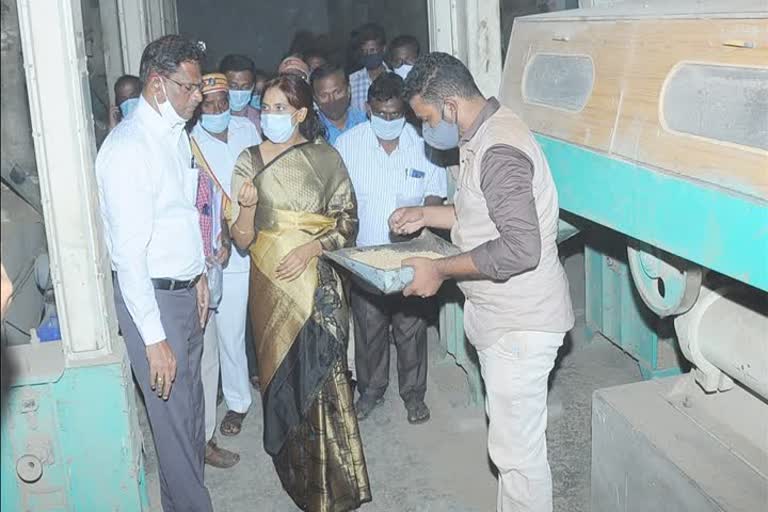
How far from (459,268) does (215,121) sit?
6.25 ft

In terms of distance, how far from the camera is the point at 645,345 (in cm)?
489

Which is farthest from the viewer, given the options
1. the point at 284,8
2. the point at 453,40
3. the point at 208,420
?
the point at 284,8

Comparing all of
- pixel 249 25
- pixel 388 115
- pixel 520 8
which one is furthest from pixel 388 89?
pixel 249 25

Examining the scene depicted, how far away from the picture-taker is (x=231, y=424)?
15.1 feet

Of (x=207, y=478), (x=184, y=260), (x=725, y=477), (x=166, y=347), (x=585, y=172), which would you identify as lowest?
(x=207, y=478)

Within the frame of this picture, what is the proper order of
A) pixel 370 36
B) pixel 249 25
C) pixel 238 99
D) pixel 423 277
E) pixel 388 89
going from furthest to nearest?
pixel 249 25 < pixel 370 36 < pixel 238 99 < pixel 388 89 < pixel 423 277

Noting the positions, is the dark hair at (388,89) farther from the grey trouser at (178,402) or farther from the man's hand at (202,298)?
the grey trouser at (178,402)

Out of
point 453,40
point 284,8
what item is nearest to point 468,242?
point 453,40

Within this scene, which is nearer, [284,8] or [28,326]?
[28,326]

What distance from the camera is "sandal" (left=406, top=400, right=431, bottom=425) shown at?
4648 mm

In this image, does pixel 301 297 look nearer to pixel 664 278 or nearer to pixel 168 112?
pixel 168 112

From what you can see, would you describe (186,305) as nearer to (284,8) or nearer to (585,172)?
(585,172)

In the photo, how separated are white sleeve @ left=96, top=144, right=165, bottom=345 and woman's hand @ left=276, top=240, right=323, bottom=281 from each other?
2.37 feet

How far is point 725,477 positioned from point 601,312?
2603 mm
